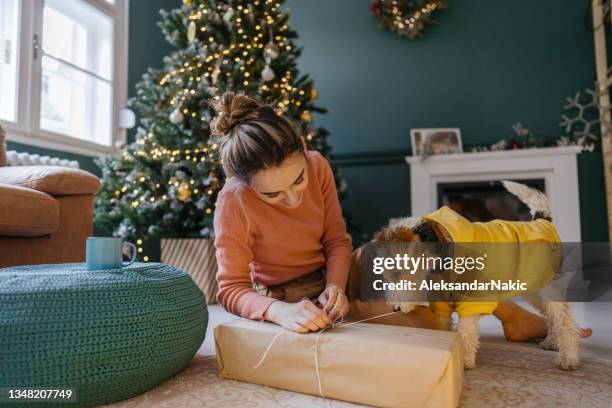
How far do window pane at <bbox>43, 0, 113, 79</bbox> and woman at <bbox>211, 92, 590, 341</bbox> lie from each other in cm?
249

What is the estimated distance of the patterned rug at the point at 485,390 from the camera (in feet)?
2.96

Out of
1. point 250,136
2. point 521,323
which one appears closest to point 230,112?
point 250,136

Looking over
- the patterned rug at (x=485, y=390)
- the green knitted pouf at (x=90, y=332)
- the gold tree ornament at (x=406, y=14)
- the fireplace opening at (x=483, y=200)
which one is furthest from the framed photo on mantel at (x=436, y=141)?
the green knitted pouf at (x=90, y=332)

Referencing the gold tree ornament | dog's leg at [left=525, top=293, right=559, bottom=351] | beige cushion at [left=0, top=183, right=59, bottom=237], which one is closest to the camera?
dog's leg at [left=525, top=293, right=559, bottom=351]

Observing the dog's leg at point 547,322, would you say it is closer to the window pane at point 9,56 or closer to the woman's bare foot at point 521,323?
the woman's bare foot at point 521,323

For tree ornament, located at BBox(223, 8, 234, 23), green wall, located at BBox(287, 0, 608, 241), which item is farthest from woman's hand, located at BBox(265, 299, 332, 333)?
green wall, located at BBox(287, 0, 608, 241)

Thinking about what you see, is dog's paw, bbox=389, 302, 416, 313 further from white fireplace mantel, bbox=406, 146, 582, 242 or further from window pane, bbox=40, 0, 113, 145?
window pane, bbox=40, 0, 113, 145

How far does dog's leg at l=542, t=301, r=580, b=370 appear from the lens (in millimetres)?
1113

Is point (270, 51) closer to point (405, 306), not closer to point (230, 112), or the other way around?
point (230, 112)

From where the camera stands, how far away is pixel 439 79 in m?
3.61

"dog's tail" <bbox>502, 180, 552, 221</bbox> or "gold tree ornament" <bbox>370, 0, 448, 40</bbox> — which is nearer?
"dog's tail" <bbox>502, 180, 552, 221</bbox>

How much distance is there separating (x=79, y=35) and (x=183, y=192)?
1840 millimetres

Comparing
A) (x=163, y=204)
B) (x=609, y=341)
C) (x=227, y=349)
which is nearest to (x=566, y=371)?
(x=609, y=341)

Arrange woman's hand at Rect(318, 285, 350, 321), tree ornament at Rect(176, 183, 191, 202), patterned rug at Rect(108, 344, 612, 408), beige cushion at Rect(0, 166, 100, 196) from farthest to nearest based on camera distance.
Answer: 1. tree ornament at Rect(176, 183, 191, 202)
2. beige cushion at Rect(0, 166, 100, 196)
3. woman's hand at Rect(318, 285, 350, 321)
4. patterned rug at Rect(108, 344, 612, 408)
